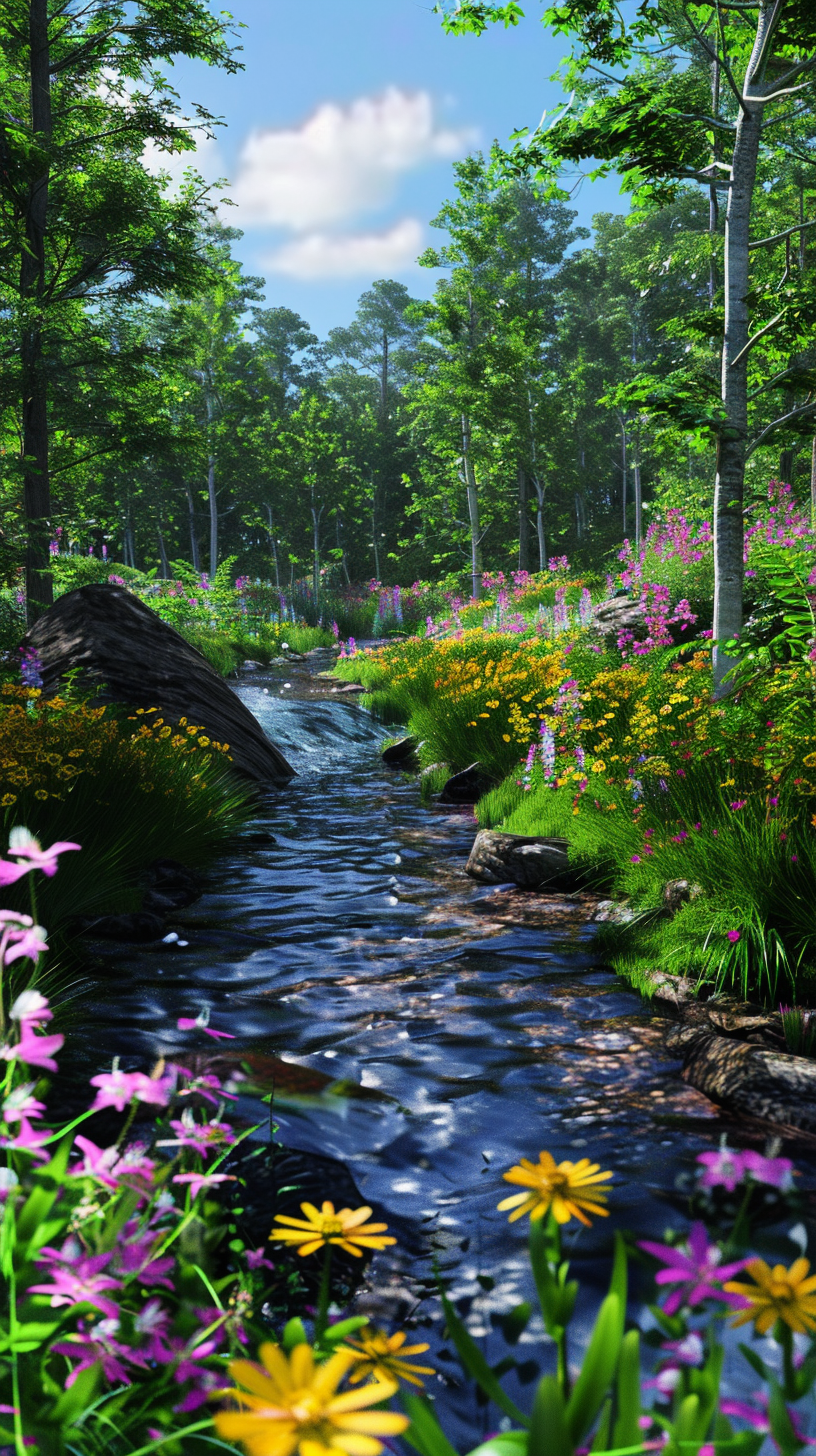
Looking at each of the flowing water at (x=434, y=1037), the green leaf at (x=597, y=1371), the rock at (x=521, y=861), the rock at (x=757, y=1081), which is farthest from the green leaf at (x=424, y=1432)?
the rock at (x=521, y=861)

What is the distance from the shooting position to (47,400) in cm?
1198

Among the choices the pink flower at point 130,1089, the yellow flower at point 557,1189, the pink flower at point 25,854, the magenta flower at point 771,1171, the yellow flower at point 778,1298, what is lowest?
the yellow flower at point 557,1189

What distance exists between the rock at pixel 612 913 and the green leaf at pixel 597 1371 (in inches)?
147

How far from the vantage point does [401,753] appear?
10992 mm

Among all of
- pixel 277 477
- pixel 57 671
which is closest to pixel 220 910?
pixel 57 671

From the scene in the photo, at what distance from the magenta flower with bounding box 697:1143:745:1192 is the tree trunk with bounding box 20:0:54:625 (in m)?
11.1

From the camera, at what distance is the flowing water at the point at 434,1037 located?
2344 millimetres

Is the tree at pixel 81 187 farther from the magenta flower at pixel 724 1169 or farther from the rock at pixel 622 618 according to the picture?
the magenta flower at pixel 724 1169

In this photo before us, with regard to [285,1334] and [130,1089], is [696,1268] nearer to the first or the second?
[285,1334]

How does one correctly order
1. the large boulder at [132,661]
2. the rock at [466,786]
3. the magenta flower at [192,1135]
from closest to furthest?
the magenta flower at [192,1135], the large boulder at [132,661], the rock at [466,786]

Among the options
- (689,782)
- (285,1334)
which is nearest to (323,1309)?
(285,1334)

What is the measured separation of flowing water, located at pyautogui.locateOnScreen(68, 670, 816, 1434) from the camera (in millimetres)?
2344

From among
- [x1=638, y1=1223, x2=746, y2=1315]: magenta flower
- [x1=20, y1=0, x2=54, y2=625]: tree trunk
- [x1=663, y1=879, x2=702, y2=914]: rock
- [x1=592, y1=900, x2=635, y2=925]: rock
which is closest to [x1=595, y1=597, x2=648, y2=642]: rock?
[x1=592, y1=900, x2=635, y2=925]: rock

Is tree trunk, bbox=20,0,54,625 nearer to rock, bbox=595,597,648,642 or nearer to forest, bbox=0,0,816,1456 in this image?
forest, bbox=0,0,816,1456
